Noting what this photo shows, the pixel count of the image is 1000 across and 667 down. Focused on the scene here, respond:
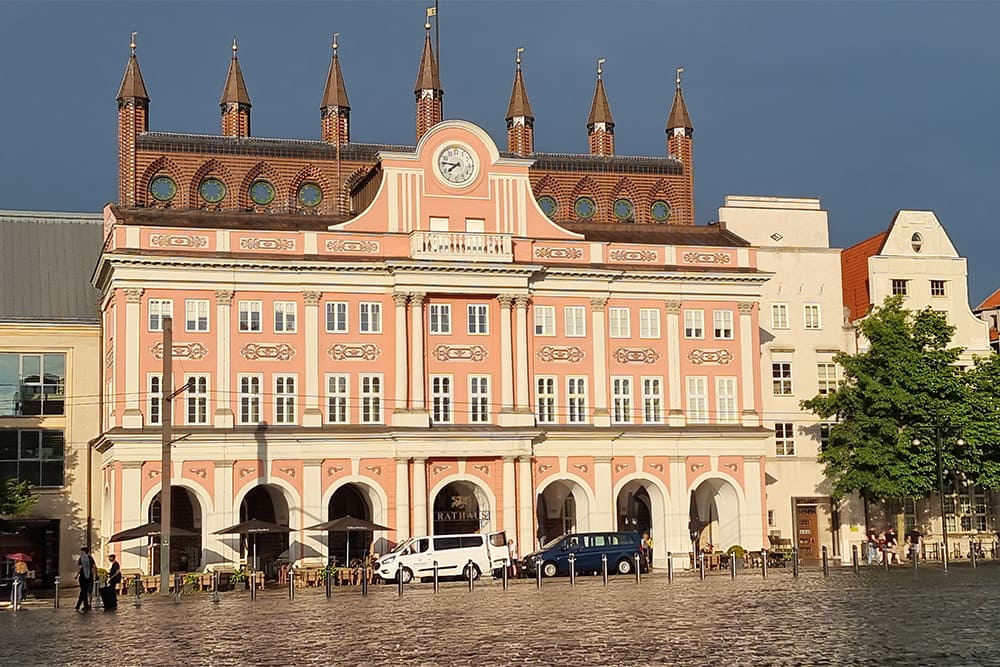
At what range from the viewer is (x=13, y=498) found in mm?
62094

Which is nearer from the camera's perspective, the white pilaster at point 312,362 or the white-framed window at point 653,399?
the white pilaster at point 312,362

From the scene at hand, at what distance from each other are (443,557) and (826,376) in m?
28.3

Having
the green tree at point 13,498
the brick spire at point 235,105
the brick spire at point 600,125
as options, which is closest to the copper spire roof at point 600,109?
the brick spire at point 600,125

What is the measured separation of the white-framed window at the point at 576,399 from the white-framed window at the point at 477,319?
181 inches

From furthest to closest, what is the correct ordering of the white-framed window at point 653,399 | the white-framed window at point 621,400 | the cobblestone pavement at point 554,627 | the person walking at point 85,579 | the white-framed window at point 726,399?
the white-framed window at point 726,399 → the white-framed window at point 653,399 → the white-framed window at point 621,400 → the person walking at point 85,579 → the cobblestone pavement at point 554,627

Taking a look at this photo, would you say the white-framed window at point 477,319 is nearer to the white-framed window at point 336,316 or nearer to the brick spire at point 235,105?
the white-framed window at point 336,316

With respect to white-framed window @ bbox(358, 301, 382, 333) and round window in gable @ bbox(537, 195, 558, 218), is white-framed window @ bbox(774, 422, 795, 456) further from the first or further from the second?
white-framed window @ bbox(358, 301, 382, 333)

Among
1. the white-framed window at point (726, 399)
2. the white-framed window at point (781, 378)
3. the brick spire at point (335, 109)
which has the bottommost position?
the white-framed window at point (726, 399)

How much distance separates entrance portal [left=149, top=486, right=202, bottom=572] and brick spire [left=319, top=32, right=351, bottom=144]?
2722 cm

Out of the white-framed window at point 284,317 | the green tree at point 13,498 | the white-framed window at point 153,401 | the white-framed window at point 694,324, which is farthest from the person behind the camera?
the white-framed window at point 694,324

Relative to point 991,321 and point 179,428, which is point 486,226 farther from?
point 991,321

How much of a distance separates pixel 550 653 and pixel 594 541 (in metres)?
35.7

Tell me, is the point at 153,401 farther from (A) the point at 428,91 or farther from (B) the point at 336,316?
(A) the point at 428,91

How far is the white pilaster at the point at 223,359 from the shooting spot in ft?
212
